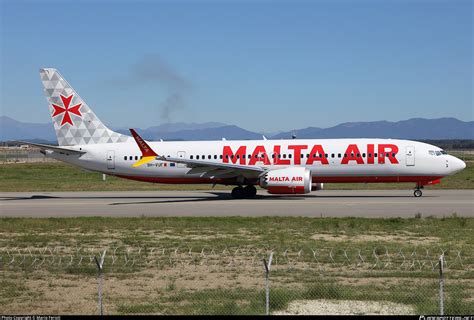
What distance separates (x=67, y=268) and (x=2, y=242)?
713 centimetres

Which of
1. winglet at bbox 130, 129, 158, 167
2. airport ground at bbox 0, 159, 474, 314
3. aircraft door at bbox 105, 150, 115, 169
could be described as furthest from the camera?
aircraft door at bbox 105, 150, 115, 169

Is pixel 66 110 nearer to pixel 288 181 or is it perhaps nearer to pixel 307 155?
pixel 288 181

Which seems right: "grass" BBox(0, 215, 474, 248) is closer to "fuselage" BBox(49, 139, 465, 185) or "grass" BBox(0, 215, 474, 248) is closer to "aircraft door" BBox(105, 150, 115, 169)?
"fuselage" BBox(49, 139, 465, 185)

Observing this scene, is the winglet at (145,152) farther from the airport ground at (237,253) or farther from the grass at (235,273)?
the grass at (235,273)

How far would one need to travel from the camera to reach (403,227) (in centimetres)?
2722

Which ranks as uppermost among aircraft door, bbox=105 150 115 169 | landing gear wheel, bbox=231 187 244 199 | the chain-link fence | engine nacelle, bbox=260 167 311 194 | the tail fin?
the tail fin

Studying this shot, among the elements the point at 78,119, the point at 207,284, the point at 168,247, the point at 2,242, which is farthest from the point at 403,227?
the point at 78,119

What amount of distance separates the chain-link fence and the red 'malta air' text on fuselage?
20.0 meters

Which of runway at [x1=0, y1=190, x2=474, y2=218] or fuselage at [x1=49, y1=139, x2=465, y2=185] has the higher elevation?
fuselage at [x1=49, y1=139, x2=465, y2=185]

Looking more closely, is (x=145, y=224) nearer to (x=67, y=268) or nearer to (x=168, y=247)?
(x=168, y=247)

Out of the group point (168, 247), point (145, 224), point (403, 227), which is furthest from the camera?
point (145, 224)

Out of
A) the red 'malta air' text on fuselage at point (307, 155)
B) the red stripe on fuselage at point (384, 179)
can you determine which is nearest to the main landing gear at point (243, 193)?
the red 'malta air' text on fuselage at point (307, 155)

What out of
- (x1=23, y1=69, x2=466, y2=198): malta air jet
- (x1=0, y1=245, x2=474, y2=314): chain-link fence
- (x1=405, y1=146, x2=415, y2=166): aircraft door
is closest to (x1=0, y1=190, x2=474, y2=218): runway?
(x1=23, y1=69, x2=466, y2=198): malta air jet

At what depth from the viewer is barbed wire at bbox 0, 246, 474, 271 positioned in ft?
62.8
